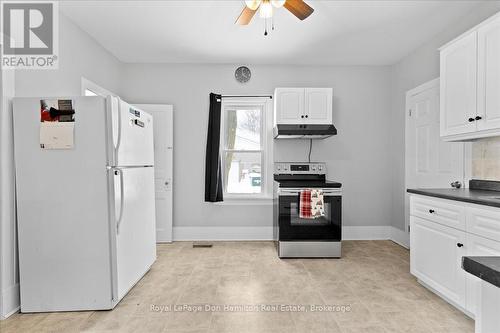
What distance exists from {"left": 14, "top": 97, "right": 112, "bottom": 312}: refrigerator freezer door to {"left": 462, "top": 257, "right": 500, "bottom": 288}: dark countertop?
7.69 feet

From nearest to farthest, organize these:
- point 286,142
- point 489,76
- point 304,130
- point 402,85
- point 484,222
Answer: point 484,222 → point 489,76 → point 304,130 → point 402,85 → point 286,142

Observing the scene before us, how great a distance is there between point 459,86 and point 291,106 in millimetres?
1910

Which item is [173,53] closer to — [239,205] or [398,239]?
[239,205]

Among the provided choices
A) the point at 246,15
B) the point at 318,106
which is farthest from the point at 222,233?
the point at 246,15

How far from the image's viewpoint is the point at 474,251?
2113 millimetres

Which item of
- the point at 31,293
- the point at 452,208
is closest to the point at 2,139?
the point at 31,293

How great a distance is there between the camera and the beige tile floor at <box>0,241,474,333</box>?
2.18 metres

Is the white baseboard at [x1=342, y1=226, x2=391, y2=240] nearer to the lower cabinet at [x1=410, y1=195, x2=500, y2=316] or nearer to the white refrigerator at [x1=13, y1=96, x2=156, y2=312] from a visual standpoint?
the lower cabinet at [x1=410, y1=195, x2=500, y2=316]

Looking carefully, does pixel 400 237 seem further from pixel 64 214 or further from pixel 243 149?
pixel 64 214

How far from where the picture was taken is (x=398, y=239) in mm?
4336

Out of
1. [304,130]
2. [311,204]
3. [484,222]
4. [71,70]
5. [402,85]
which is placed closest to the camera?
[484,222]

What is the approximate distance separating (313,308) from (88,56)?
11.6ft
